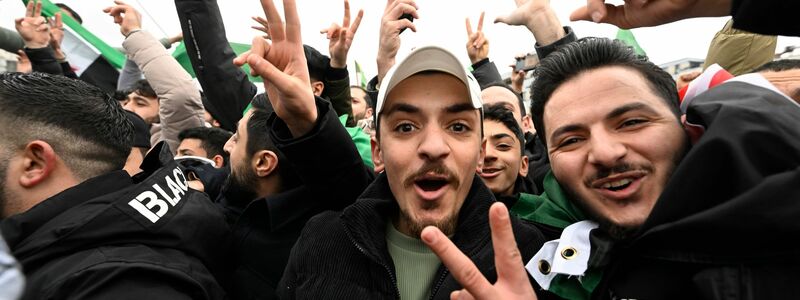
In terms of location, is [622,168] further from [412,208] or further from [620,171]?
[412,208]

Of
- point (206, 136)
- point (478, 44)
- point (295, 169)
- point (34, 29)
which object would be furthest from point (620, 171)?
point (34, 29)

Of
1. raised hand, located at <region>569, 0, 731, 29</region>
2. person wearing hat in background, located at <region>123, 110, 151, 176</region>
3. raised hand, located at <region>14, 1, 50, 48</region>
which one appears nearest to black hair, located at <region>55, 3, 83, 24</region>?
raised hand, located at <region>14, 1, 50, 48</region>

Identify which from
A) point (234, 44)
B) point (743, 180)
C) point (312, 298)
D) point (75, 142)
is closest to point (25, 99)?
point (75, 142)

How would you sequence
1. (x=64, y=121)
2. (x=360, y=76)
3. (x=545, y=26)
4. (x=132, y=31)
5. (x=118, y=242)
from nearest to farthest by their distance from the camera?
(x=118, y=242), (x=64, y=121), (x=545, y=26), (x=132, y=31), (x=360, y=76)

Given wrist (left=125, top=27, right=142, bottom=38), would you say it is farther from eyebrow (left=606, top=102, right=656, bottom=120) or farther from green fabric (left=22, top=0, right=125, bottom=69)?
eyebrow (left=606, top=102, right=656, bottom=120)

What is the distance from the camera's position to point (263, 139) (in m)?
2.82

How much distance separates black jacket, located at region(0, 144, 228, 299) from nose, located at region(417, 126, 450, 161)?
888mm

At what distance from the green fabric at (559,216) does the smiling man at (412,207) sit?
10cm

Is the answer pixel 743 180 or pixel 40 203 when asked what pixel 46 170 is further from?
pixel 743 180

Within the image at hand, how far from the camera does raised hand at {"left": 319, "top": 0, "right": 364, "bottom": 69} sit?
357cm

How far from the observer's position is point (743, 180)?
44.6 inches

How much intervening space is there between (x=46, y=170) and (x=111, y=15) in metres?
→ 3.00

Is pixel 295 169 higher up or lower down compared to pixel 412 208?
lower down

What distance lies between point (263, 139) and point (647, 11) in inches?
78.9
